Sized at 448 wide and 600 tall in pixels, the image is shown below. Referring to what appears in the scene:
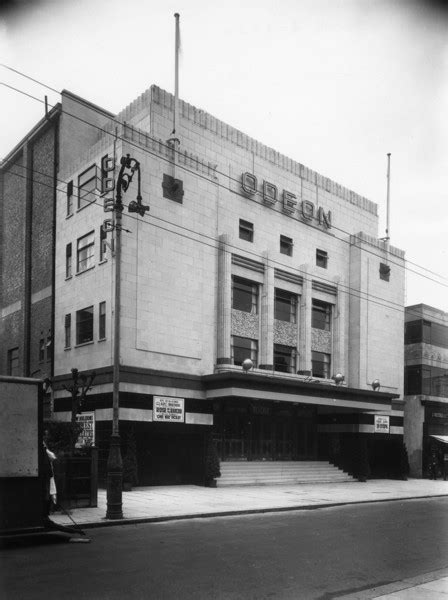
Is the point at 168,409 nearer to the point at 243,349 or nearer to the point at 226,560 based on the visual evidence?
the point at 243,349

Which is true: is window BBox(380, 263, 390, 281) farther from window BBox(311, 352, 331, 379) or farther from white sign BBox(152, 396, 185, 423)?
white sign BBox(152, 396, 185, 423)

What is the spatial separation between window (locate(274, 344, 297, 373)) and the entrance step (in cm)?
468

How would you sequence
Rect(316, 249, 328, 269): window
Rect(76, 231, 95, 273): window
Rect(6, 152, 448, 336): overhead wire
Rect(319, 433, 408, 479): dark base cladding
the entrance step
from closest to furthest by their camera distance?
Rect(6, 152, 448, 336): overhead wire
Rect(76, 231, 95, 273): window
the entrance step
Rect(319, 433, 408, 479): dark base cladding
Rect(316, 249, 328, 269): window

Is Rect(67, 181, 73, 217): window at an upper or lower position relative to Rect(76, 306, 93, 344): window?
upper

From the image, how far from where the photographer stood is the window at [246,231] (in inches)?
1236

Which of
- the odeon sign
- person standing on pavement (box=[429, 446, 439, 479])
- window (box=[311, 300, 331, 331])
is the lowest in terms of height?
person standing on pavement (box=[429, 446, 439, 479])

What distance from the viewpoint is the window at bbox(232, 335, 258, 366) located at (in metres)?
30.4

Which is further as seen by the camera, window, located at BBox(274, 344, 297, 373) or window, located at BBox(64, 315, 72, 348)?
window, located at BBox(274, 344, 297, 373)

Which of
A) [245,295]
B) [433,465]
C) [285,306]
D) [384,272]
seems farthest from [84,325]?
[433,465]

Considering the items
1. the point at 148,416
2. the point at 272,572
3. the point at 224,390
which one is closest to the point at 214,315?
the point at 224,390

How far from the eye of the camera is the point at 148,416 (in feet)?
83.6

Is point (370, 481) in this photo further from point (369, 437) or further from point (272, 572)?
point (272, 572)

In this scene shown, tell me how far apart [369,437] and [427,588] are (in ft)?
93.4

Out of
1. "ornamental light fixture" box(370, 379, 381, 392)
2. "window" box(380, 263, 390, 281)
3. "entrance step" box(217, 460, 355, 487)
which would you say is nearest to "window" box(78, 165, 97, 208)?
"entrance step" box(217, 460, 355, 487)
